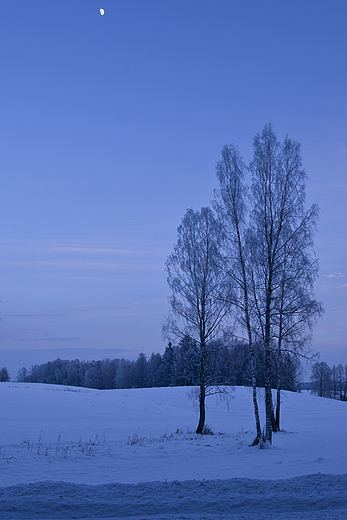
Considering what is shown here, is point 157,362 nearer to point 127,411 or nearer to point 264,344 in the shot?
point 127,411

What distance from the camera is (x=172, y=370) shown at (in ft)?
62.0

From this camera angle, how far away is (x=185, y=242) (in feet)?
60.5

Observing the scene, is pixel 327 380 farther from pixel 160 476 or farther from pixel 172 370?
pixel 160 476

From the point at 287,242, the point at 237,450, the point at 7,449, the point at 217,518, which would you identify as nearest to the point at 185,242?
the point at 287,242

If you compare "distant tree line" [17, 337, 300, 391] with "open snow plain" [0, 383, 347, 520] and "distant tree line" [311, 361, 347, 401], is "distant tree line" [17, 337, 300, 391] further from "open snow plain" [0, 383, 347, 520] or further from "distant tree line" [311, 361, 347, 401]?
"distant tree line" [311, 361, 347, 401]

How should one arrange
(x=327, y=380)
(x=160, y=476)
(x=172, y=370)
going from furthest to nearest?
(x=327, y=380)
(x=172, y=370)
(x=160, y=476)

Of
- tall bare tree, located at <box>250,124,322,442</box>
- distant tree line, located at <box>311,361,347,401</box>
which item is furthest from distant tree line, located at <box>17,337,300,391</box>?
distant tree line, located at <box>311,361,347,401</box>

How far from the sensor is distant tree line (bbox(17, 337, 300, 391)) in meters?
15.8

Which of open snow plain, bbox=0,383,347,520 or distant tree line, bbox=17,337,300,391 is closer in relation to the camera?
open snow plain, bbox=0,383,347,520

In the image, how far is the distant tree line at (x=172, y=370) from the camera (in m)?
15.8

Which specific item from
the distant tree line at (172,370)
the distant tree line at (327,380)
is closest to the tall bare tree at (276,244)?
the distant tree line at (172,370)

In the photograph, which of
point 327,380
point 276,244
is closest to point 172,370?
point 276,244

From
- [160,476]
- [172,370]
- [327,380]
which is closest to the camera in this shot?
[160,476]

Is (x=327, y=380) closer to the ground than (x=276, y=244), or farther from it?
closer to the ground
